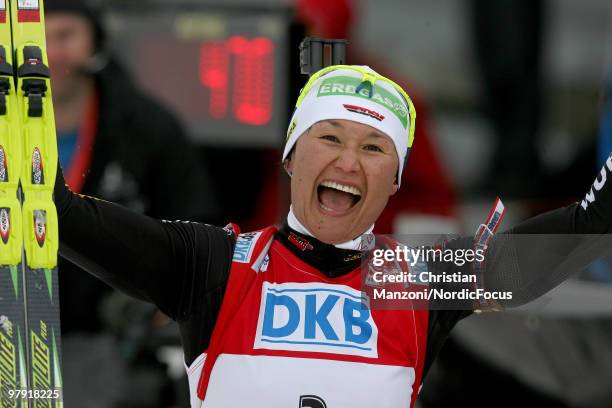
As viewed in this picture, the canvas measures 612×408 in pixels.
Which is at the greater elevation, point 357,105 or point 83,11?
point 357,105

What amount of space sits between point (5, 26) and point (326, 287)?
4.16ft

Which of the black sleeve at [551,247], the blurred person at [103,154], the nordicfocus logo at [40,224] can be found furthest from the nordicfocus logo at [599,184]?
the blurred person at [103,154]

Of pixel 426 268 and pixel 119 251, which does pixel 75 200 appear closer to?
pixel 119 251

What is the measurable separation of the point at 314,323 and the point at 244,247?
335 mm

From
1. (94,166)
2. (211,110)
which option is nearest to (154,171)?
(94,166)

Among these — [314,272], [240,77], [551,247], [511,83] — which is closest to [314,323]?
[314,272]

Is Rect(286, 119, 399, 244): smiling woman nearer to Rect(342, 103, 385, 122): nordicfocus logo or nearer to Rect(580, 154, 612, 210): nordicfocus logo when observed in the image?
Rect(342, 103, 385, 122): nordicfocus logo

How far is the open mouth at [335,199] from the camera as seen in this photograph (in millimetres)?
5586

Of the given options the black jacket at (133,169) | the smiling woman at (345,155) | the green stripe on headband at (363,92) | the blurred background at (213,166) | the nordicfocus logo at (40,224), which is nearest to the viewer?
the nordicfocus logo at (40,224)

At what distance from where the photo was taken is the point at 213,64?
1031cm

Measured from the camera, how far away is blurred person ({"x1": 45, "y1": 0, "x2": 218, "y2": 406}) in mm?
8289

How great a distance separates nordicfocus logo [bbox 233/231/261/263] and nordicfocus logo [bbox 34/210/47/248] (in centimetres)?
63
